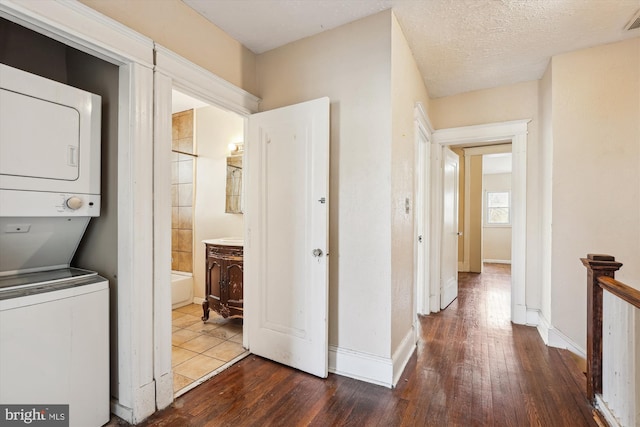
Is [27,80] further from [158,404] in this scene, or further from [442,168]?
[442,168]

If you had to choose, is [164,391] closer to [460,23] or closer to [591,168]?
[460,23]

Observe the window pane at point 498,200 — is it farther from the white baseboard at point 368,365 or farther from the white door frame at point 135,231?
the white door frame at point 135,231

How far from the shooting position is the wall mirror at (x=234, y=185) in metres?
3.79

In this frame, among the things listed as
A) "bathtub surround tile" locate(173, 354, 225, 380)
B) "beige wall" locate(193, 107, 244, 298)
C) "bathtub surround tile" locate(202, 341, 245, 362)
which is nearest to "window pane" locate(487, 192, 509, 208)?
"beige wall" locate(193, 107, 244, 298)

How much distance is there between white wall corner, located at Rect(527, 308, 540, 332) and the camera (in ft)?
10.7

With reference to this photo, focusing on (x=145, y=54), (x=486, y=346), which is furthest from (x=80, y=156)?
(x=486, y=346)

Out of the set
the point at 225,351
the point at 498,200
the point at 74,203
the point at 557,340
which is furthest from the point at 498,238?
the point at 74,203

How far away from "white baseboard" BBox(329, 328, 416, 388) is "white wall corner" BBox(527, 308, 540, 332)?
71.4 inches

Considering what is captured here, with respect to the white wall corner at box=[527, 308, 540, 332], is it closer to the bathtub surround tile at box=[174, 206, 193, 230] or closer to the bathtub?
the bathtub

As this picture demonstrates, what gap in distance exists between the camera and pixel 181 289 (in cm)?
388

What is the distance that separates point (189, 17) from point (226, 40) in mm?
350

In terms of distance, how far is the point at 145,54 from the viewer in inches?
69.8

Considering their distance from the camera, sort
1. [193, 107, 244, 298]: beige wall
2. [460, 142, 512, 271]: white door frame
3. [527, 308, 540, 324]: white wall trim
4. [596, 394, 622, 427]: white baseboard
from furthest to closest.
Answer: [460, 142, 512, 271]: white door frame < [193, 107, 244, 298]: beige wall < [527, 308, 540, 324]: white wall trim < [596, 394, 622, 427]: white baseboard

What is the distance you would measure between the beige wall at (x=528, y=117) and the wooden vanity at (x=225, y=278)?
304 centimetres
